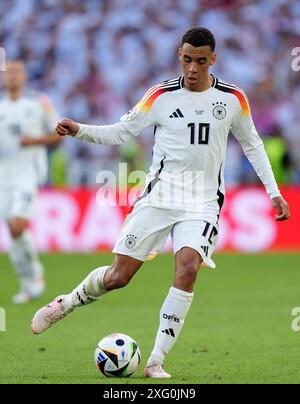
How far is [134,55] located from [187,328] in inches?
394

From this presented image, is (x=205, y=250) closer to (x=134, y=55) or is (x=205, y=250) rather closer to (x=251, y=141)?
(x=251, y=141)

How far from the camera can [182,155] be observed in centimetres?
712

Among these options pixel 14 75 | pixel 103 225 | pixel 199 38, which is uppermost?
pixel 199 38

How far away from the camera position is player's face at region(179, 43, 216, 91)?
7004 millimetres

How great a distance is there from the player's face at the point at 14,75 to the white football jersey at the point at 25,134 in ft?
1.02

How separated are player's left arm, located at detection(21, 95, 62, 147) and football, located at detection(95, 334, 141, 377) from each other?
5.33 m

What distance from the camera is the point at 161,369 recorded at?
687 centimetres

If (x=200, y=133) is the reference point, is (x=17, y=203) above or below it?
below

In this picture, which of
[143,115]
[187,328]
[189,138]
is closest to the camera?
[189,138]

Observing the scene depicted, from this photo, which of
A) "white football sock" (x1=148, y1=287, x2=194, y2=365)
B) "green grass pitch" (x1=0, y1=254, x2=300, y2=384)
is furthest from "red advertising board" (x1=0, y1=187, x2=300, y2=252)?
"white football sock" (x1=148, y1=287, x2=194, y2=365)

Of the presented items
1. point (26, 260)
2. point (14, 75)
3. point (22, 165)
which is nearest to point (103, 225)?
point (22, 165)

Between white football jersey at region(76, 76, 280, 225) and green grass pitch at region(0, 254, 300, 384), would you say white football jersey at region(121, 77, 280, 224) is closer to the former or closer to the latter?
white football jersey at region(76, 76, 280, 225)
